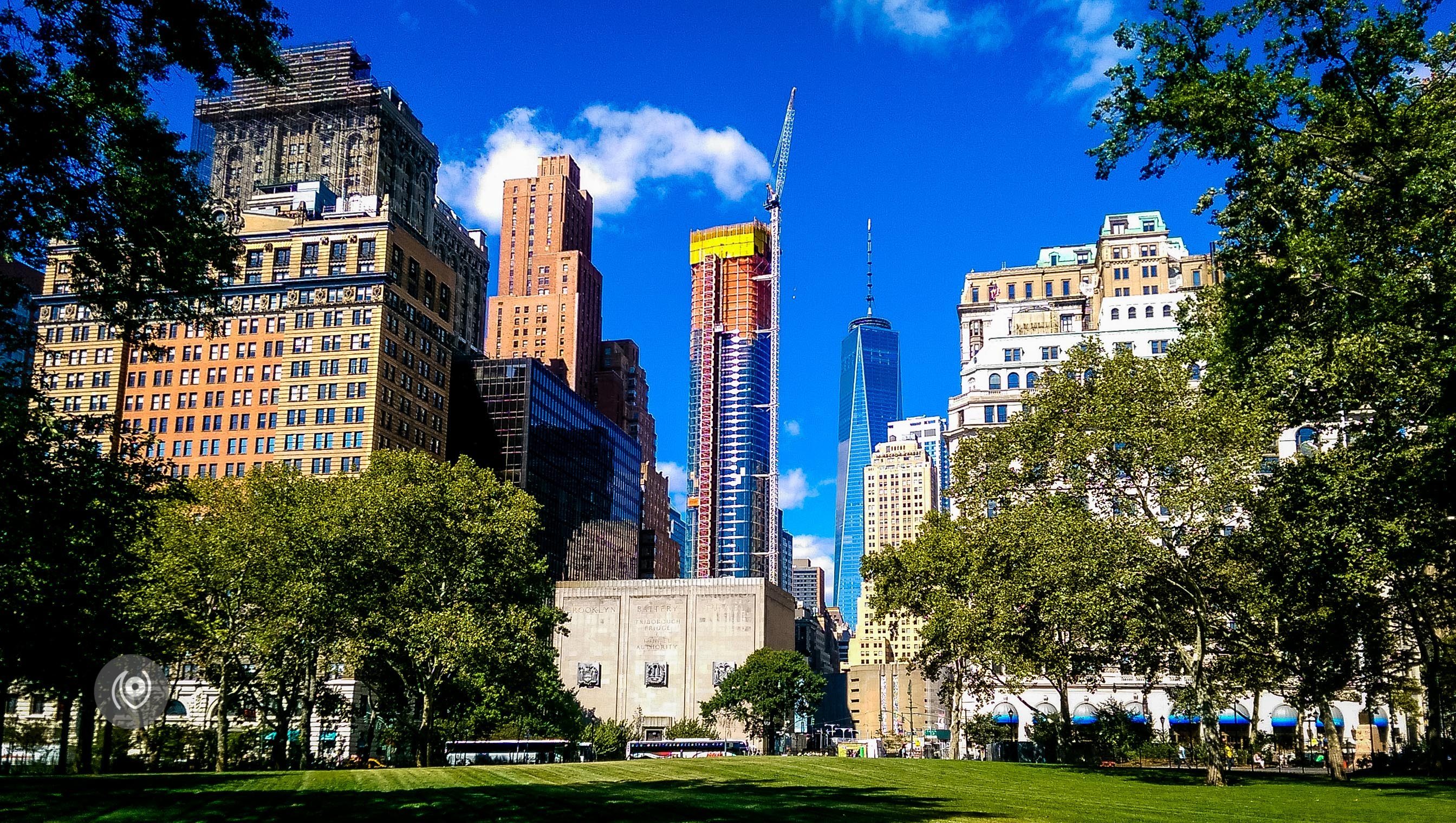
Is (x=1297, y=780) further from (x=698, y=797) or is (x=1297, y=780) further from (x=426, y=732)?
(x=426, y=732)

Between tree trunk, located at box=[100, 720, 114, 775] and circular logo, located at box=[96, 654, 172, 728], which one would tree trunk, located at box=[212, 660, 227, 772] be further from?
tree trunk, located at box=[100, 720, 114, 775]

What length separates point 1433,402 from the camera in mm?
33344

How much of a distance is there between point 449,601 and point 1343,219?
49.8 m

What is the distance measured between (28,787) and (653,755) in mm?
69906

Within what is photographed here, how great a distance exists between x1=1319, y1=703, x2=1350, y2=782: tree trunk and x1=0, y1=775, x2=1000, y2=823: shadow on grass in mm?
26724

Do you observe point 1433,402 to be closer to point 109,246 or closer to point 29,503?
point 109,246

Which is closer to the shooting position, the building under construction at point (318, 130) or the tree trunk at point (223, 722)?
the tree trunk at point (223, 722)

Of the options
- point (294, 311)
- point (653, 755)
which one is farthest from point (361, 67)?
point (653, 755)

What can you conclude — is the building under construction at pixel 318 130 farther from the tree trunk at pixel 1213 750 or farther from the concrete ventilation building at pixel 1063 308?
the tree trunk at pixel 1213 750

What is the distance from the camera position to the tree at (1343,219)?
104 ft

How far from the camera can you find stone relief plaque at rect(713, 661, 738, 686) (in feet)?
400

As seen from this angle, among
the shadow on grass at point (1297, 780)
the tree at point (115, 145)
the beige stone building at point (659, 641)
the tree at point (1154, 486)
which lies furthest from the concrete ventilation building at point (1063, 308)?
the tree at point (115, 145)

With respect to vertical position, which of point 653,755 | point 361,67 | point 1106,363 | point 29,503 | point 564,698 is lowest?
point 653,755

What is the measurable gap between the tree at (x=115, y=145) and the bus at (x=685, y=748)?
246 feet
